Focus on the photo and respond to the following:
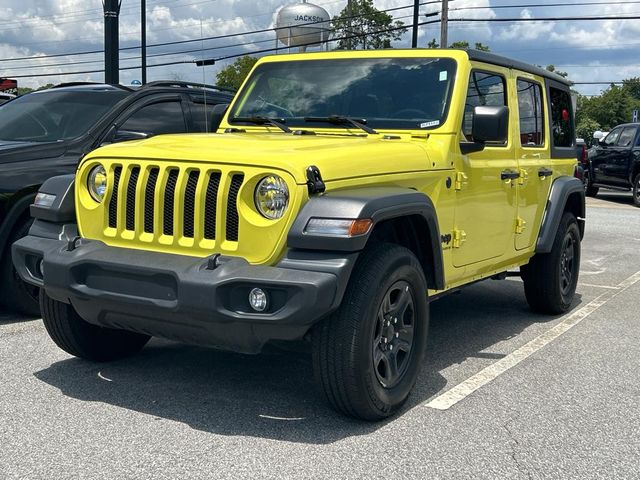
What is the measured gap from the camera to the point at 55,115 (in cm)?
669

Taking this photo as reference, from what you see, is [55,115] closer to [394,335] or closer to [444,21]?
[394,335]

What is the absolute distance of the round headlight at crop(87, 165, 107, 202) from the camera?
4.09m

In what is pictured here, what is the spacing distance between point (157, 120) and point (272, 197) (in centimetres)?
361

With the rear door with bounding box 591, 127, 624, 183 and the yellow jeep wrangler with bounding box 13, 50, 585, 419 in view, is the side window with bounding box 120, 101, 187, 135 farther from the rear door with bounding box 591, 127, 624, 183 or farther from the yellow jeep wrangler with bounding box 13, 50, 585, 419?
the rear door with bounding box 591, 127, 624, 183

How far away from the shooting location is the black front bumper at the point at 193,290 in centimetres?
341

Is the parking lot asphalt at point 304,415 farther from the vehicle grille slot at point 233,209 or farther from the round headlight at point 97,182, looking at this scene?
the round headlight at point 97,182

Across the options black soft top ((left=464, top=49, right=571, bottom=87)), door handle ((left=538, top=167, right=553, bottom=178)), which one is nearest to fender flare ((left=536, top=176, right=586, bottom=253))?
door handle ((left=538, top=167, right=553, bottom=178))

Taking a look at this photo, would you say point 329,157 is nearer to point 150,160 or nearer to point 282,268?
point 282,268

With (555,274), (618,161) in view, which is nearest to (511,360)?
(555,274)

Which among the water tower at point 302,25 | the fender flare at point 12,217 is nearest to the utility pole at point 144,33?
the water tower at point 302,25

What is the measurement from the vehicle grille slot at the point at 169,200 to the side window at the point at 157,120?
115 inches

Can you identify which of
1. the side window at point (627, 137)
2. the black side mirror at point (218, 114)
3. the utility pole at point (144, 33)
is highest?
the utility pole at point (144, 33)

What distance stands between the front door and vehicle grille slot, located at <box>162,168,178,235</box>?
5.73ft

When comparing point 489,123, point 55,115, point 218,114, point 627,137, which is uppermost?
point 627,137
